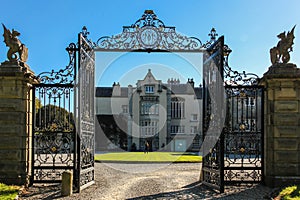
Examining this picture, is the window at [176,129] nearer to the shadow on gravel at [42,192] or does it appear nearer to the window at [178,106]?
the window at [178,106]

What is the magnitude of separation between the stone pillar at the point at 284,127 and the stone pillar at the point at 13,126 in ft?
21.6

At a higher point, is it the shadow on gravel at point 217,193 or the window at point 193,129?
the shadow on gravel at point 217,193

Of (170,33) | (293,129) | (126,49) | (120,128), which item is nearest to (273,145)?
(293,129)

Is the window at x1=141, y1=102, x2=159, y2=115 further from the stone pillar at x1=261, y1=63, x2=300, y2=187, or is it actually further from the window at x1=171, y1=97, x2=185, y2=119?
the stone pillar at x1=261, y1=63, x2=300, y2=187

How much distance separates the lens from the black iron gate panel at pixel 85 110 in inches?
339

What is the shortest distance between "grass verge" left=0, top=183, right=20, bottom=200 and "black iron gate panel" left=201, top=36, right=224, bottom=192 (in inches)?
194

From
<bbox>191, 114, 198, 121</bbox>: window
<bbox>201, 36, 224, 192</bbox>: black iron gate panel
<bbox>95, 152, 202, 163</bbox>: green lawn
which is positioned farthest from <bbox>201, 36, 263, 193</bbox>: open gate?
<bbox>191, 114, 198, 121</bbox>: window

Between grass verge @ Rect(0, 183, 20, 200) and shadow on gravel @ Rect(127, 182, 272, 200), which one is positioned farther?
shadow on gravel @ Rect(127, 182, 272, 200)

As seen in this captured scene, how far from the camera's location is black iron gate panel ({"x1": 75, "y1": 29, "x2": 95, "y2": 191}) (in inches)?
339

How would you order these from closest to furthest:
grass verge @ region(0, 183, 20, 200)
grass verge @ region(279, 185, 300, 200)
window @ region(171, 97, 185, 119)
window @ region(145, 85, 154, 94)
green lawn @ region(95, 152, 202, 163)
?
grass verge @ region(279, 185, 300, 200), grass verge @ region(0, 183, 20, 200), green lawn @ region(95, 152, 202, 163), window @ region(145, 85, 154, 94), window @ region(171, 97, 185, 119)

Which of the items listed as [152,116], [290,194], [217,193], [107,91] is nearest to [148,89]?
[152,116]

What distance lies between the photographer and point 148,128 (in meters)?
42.2

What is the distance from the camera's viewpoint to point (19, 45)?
888cm

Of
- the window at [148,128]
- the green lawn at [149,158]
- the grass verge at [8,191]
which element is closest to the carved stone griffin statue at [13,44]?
the grass verge at [8,191]
